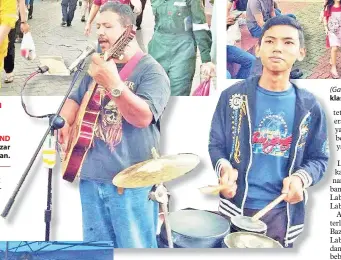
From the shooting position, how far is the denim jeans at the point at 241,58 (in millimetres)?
3336

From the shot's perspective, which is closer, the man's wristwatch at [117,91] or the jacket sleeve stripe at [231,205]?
the man's wristwatch at [117,91]

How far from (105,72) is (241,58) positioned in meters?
0.57

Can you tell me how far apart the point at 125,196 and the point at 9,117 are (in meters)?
0.59

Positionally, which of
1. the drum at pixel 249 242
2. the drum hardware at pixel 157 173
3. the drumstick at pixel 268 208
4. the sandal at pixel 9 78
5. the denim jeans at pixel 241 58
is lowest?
the drum at pixel 249 242

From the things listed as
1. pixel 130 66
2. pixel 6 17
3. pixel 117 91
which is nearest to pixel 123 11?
pixel 130 66

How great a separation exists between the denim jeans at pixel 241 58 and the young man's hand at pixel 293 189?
1.60 ft

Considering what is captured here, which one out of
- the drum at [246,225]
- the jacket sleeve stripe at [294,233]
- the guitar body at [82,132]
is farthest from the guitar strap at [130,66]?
the jacket sleeve stripe at [294,233]

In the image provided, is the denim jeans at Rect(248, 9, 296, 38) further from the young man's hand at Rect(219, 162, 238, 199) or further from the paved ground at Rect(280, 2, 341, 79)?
the young man's hand at Rect(219, 162, 238, 199)

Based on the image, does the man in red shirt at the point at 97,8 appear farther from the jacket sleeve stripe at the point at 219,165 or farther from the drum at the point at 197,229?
the drum at the point at 197,229

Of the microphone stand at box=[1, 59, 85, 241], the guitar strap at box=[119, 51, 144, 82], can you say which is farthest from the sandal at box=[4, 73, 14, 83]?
the guitar strap at box=[119, 51, 144, 82]

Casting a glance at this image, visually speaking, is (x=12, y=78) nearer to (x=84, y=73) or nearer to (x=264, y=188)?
(x=84, y=73)

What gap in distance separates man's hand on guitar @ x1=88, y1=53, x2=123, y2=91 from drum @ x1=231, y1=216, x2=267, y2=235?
0.76 m

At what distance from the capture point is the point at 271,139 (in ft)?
11.0

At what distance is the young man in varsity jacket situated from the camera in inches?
131
